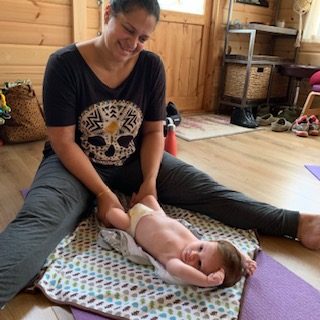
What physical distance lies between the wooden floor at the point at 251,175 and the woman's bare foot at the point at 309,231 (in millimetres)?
28

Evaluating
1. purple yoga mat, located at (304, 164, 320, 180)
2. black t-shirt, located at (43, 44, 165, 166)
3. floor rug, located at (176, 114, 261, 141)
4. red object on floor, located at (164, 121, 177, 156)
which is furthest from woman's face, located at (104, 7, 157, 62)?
floor rug, located at (176, 114, 261, 141)

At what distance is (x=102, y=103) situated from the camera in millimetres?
Result: 1190

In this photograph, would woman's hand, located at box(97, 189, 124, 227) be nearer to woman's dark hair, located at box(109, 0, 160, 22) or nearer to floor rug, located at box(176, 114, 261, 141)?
woman's dark hair, located at box(109, 0, 160, 22)

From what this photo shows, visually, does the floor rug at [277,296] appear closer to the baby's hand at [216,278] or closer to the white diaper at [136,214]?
the baby's hand at [216,278]

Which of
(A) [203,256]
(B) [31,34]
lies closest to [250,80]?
(B) [31,34]

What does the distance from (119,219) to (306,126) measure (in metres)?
2.28

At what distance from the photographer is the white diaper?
3.46ft

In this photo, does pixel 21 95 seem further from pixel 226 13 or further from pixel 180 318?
pixel 226 13

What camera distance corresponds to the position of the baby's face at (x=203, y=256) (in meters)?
0.85

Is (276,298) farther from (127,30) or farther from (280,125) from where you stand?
(280,125)

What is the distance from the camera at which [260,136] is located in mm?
2773

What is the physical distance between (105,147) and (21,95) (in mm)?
1254

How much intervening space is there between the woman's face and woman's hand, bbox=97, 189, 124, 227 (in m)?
0.45

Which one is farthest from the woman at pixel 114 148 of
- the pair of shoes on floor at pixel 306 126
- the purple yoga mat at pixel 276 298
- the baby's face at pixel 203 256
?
the pair of shoes on floor at pixel 306 126
